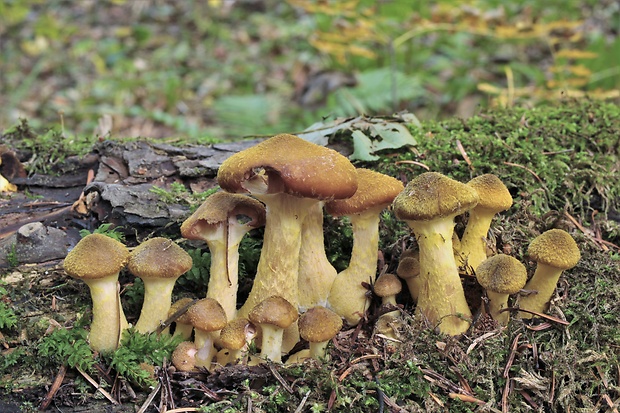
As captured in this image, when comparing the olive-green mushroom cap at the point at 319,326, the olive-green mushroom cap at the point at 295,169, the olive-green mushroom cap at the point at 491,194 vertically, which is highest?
the olive-green mushroom cap at the point at 295,169

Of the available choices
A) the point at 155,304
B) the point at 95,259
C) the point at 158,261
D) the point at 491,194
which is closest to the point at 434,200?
the point at 491,194

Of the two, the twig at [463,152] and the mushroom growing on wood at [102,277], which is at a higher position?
the twig at [463,152]

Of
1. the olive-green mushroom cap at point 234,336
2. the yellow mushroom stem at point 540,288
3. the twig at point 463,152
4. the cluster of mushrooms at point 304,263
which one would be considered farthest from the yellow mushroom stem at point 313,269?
the twig at point 463,152

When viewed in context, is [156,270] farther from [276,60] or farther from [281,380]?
[276,60]

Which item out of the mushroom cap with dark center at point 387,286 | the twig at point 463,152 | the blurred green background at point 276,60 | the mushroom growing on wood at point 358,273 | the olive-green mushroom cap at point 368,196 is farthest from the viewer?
the blurred green background at point 276,60

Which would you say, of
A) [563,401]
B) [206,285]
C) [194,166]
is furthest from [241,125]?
[563,401]

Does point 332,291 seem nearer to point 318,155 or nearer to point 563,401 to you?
point 318,155

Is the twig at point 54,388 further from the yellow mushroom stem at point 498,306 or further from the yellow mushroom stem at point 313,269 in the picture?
the yellow mushroom stem at point 498,306
